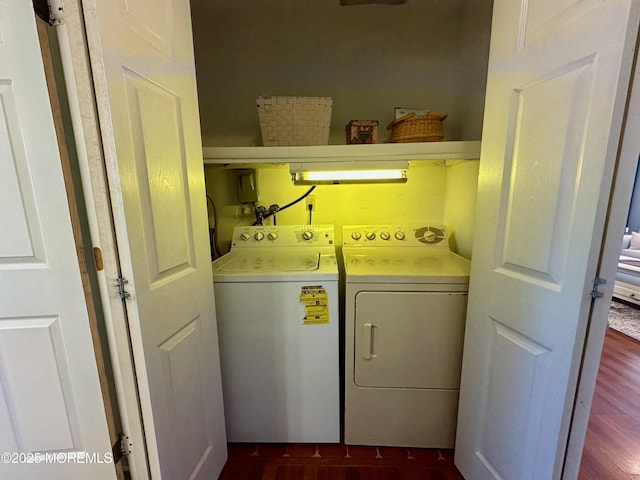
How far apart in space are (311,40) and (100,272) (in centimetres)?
200

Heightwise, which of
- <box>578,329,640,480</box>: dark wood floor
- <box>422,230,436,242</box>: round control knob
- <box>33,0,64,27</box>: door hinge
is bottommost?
<box>578,329,640,480</box>: dark wood floor

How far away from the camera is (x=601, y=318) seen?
0.78 metres

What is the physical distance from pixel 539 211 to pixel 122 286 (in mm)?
1373

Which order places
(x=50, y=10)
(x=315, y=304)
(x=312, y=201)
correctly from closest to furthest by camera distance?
1. (x=50, y=10)
2. (x=315, y=304)
3. (x=312, y=201)

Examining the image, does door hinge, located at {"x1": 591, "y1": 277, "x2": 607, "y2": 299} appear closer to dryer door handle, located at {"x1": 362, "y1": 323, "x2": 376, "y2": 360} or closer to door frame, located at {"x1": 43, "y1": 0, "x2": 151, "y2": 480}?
dryer door handle, located at {"x1": 362, "y1": 323, "x2": 376, "y2": 360}

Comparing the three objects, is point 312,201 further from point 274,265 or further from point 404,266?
point 404,266

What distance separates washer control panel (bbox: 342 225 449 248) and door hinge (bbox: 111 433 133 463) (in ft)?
4.83

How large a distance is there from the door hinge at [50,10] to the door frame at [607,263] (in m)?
1.49

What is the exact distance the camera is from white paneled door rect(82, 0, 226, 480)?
0.75 m

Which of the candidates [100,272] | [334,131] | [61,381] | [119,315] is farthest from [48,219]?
[334,131]

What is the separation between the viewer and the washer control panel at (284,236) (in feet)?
6.21

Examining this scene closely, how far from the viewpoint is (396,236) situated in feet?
6.29

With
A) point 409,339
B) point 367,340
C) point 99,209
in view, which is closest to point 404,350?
point 409,339

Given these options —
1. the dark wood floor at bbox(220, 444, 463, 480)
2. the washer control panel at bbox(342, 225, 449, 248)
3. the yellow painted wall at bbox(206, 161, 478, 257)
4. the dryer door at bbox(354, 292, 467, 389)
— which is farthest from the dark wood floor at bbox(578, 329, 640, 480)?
the yellow painted wall at bbox(206, 161, 478, 257)
